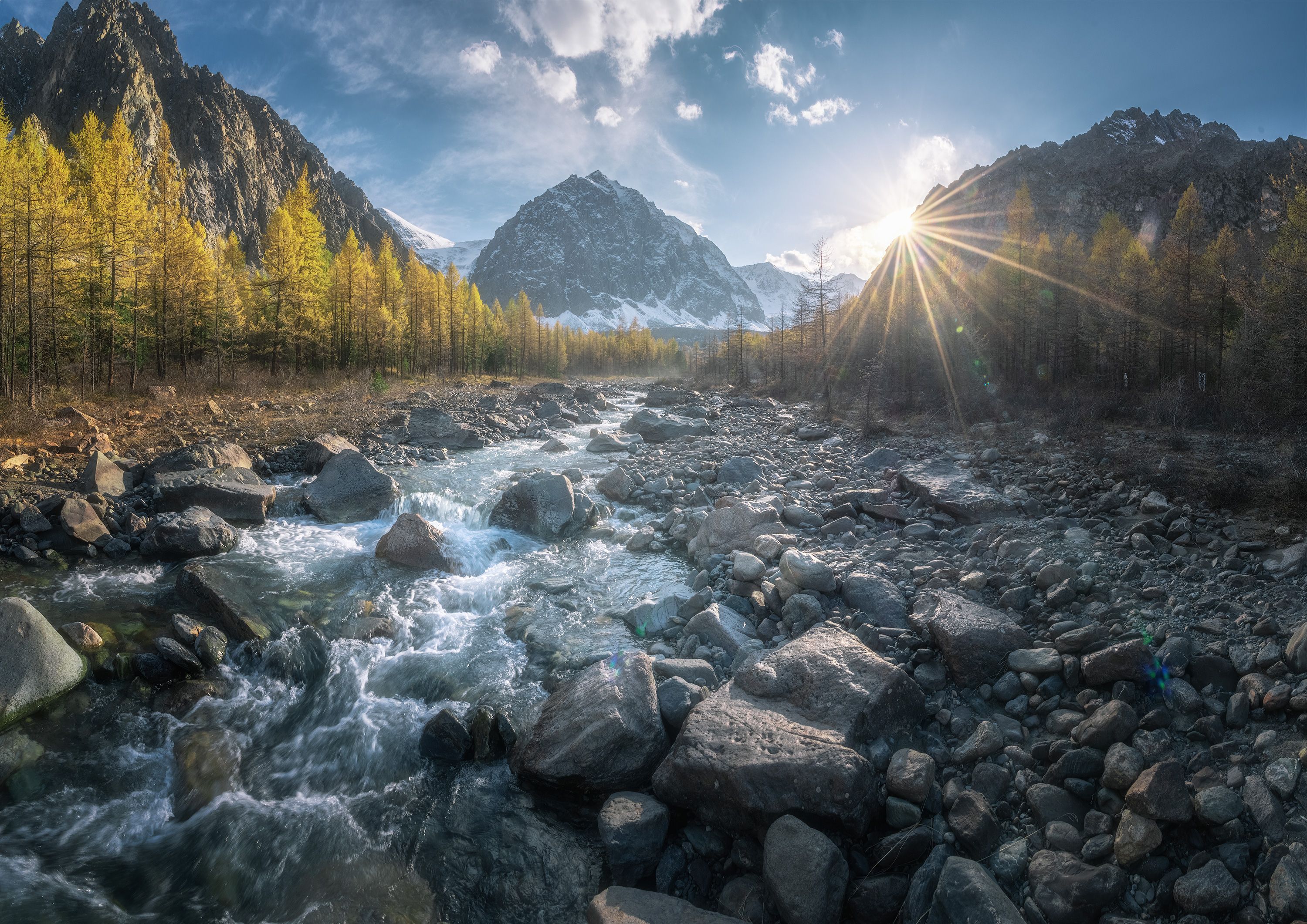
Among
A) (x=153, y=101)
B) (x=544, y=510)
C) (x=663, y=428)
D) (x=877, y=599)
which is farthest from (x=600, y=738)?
(x=153, y=101)

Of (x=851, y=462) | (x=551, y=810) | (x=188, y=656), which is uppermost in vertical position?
(x=851, y=462)

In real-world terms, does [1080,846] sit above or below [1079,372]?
below

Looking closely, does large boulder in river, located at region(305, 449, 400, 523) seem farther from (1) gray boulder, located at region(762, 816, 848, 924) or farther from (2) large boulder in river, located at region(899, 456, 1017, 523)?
(2) large boulder in river, located at region(899, 456, 1017, 523)

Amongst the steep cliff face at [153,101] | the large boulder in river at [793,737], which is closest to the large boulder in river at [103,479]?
the large boulder in river at [793,737]

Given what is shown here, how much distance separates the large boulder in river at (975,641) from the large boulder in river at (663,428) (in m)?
17.1

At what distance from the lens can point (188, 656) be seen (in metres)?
6.20

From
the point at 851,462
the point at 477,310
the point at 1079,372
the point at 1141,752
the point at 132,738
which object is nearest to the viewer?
the point at 1141,752

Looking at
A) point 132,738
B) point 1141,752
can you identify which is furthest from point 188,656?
point 1141,752

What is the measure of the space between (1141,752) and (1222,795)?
1.67 ft

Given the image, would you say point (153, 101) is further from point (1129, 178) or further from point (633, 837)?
point (1129, 178)

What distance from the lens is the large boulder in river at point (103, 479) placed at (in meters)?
10.8

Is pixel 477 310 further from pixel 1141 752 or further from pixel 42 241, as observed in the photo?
pixel 1141 752

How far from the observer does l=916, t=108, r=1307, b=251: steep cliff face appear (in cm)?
8106

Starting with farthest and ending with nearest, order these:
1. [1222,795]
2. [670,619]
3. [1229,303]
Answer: [1229,303] < [670,619] < [1222,795]
